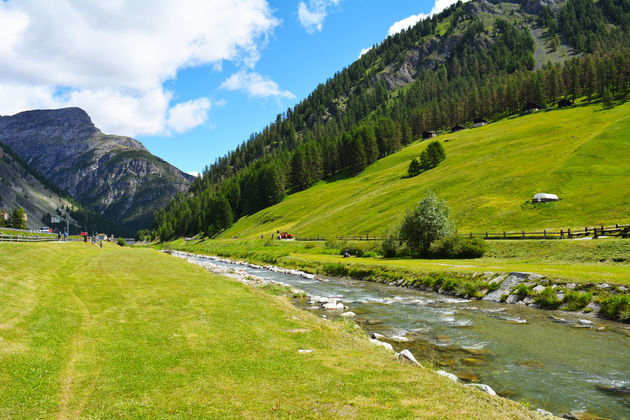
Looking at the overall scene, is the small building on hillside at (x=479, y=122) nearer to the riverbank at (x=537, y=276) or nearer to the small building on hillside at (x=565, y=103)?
the small building on hillside at (x=565, y=103)

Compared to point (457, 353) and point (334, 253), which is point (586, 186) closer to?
point (334, 253)

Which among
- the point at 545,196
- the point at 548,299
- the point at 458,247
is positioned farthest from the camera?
the point at 545,196

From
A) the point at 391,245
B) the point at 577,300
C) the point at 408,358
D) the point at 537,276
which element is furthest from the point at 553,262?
the point at 408,358

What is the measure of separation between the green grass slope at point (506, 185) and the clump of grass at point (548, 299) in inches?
1572

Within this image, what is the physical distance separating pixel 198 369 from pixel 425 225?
150ft

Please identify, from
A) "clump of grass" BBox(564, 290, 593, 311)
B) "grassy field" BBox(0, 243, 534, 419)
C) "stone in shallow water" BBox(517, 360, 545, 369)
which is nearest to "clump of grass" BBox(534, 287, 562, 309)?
"clump of grass" BBox(564, 290, 593, 311)

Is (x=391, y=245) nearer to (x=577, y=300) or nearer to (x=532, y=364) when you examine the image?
(x=577, y=300)

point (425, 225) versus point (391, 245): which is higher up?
point (425, 225)

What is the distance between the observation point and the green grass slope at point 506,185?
64.3m

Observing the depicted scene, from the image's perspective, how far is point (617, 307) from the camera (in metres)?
20.5

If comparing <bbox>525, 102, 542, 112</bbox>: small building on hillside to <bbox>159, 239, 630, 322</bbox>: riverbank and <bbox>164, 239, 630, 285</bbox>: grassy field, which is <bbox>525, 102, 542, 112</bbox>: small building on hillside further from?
<bbox>159, 239, 630, 322</bbox>: riverbank

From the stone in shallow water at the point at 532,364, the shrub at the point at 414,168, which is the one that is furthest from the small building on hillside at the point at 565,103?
the stone in shallow water at the point at 532,364

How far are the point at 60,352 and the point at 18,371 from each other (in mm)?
1907

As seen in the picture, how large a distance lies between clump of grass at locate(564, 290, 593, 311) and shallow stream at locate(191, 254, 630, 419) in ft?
3.25
